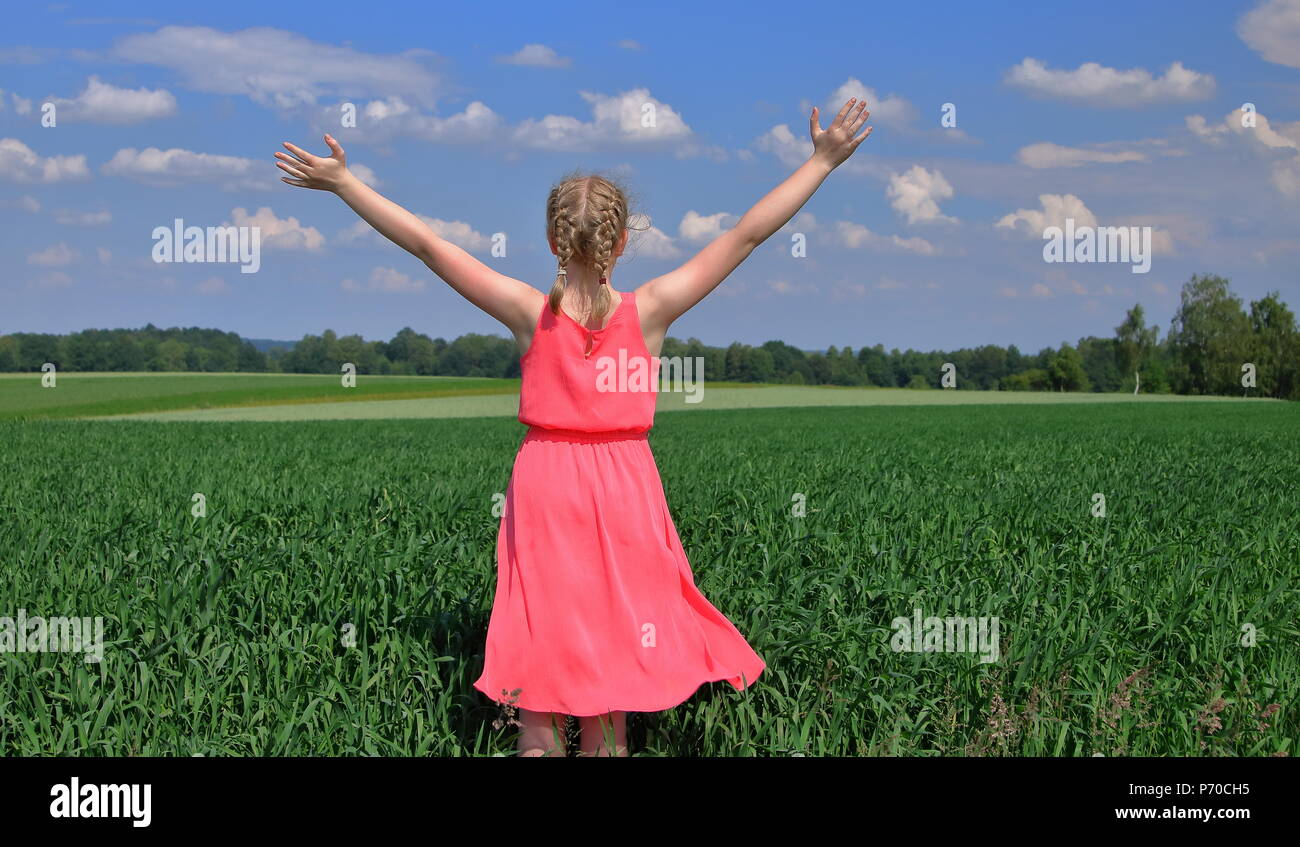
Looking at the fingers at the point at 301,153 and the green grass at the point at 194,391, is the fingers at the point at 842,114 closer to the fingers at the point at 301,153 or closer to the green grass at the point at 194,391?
the fingers at the point at 301,153

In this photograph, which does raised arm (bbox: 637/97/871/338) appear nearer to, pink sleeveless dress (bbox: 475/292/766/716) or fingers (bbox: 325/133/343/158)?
pink sleeveless dress (bbox: 475/292/766/716)

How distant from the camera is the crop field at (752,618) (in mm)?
3404

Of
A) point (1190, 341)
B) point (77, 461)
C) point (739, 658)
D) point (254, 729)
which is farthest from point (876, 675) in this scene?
point (1190, 341)

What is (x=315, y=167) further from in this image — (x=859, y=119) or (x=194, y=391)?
(x=194, y=391)

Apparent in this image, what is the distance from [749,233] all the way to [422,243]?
1.06 meters

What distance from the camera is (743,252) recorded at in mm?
3027

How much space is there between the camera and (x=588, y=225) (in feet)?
9.73

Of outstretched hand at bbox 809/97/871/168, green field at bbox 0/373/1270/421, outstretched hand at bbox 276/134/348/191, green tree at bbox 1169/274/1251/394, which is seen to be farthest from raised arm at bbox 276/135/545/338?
green tree at bbox 1169/274/1251/394

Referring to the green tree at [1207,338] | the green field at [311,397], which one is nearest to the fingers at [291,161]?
the green field at [311,397]

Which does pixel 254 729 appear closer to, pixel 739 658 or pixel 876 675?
pixel 739 658

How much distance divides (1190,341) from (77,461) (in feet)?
300

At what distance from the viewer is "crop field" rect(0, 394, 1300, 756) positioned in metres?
3.40

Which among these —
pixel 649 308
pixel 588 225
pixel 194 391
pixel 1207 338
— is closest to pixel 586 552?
pixel 649 308
